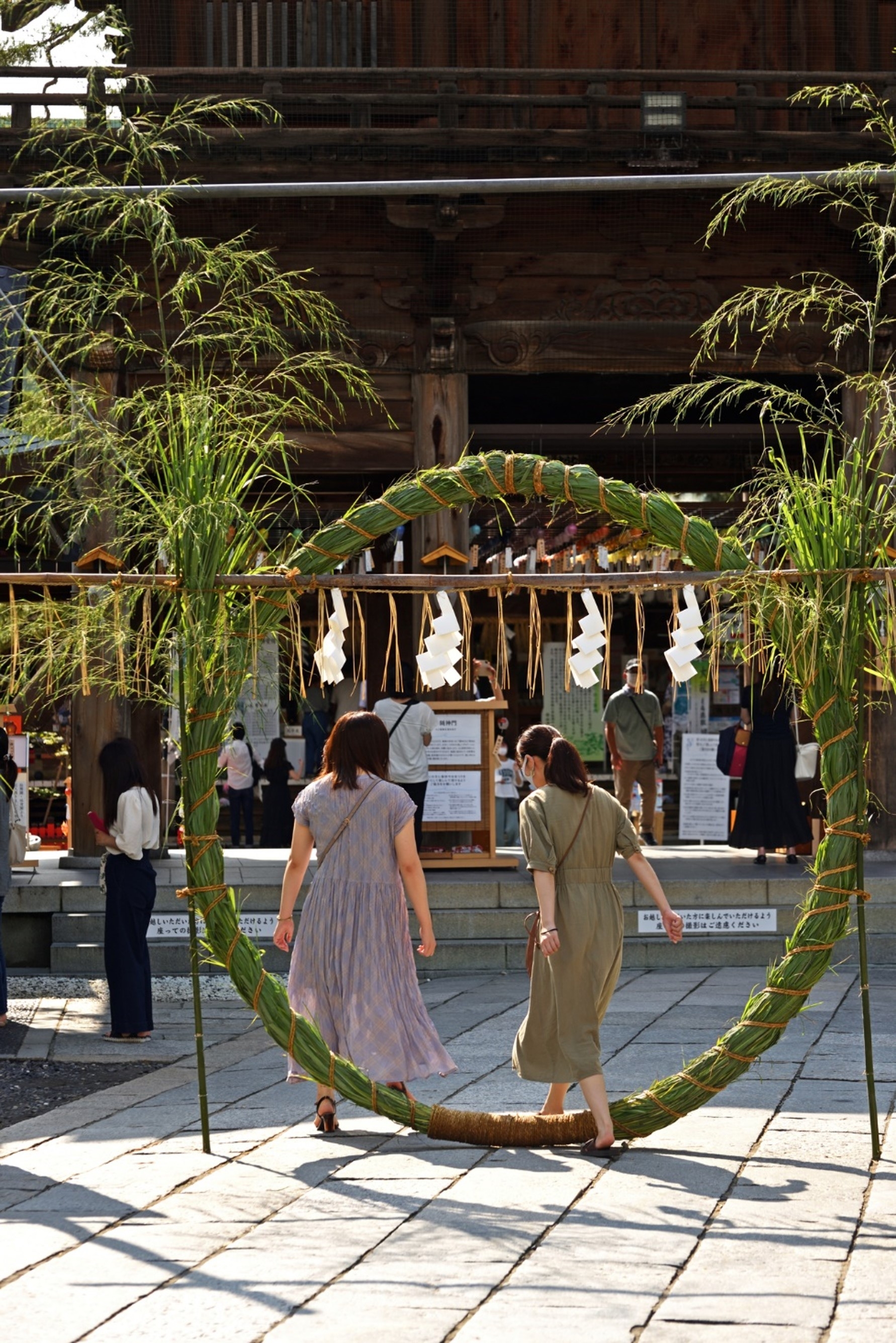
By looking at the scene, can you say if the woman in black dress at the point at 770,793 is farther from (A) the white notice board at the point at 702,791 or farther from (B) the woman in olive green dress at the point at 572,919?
(B) the woman in olive green dress at the point at 572,919

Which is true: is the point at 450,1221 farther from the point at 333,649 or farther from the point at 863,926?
the point at 333,649

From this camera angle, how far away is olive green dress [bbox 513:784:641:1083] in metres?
6.23

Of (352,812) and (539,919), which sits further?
(352,812)

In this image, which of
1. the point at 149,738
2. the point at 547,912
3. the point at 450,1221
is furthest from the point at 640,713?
the point at 450,1221

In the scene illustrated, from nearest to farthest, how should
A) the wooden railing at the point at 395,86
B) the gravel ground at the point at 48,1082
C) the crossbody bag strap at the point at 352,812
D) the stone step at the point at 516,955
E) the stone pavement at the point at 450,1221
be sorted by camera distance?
the stone pavement at the point at 450,1221 < the crossbody bag strap at the point at 352,812 < the gravel ground at the point at 48,1082 < the stone step at the point at 516,955 < the wooden railing at the point at 395,86

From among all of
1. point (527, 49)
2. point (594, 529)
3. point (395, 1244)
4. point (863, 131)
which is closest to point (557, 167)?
point (527, 49)

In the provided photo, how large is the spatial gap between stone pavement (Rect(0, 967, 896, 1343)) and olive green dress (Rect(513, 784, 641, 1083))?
40cm

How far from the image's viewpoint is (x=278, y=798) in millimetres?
16062

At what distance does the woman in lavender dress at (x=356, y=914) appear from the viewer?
21.7 ft

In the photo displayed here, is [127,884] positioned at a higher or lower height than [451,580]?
lower

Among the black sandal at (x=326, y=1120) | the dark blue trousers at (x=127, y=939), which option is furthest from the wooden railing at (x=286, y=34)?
the black sandal at (x=326, y=1120)

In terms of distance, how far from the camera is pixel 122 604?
23.4 feet

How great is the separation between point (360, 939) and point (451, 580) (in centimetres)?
156

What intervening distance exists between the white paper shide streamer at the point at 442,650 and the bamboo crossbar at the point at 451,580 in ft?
0.41
